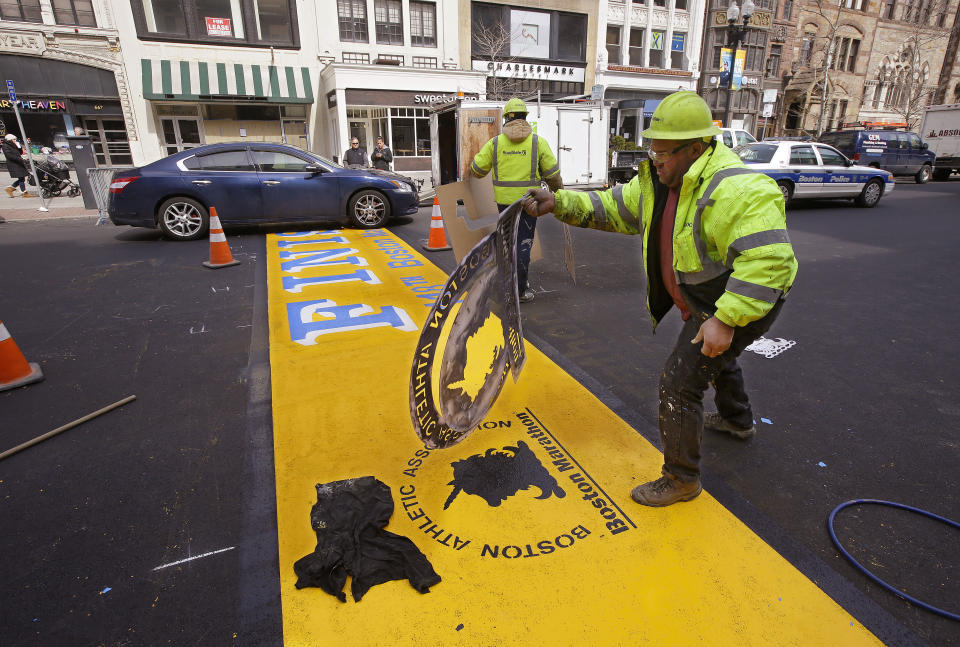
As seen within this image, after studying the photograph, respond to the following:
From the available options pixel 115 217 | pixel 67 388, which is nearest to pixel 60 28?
pixel 115 217

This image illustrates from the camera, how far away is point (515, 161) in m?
5.12

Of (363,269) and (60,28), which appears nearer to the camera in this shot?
(363,269)

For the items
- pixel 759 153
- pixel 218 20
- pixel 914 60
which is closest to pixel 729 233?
pixel 759 153

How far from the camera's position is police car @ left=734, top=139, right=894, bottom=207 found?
12672mm

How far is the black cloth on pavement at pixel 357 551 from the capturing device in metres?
2.11

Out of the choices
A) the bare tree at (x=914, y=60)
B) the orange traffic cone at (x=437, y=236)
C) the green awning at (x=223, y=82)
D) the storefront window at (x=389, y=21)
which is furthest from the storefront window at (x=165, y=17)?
the bare tree at (x=914, y=60)

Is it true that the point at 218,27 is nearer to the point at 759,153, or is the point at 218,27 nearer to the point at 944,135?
the point at 759,153

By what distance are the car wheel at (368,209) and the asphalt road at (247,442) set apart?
3.43 m

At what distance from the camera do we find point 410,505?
2.56 meters

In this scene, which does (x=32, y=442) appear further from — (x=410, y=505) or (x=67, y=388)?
(x=410, y=505)

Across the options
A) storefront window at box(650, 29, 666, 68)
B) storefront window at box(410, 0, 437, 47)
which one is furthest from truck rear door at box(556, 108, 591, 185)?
storefront window at box(650, 29, 666, 68)

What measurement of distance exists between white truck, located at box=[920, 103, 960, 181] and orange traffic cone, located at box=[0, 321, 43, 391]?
30.8 meters

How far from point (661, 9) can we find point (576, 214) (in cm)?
3555

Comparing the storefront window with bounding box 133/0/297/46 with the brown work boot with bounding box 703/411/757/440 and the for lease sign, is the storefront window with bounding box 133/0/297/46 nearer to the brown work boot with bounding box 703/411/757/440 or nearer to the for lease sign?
the for lease sign
